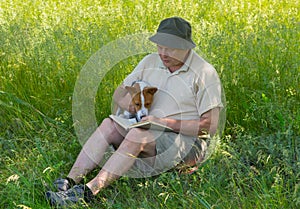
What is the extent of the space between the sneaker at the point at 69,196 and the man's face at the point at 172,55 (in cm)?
95

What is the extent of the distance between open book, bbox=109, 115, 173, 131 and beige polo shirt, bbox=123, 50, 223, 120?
0.50 feet

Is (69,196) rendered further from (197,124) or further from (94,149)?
(197,124)

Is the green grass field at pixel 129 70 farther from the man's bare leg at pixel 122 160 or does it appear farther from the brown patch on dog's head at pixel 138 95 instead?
the brown patch on dog's head at pixel 138 95

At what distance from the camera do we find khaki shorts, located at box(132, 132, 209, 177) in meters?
3.55

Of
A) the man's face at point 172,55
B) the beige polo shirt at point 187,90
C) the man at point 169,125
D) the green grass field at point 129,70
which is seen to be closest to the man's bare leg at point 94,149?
the man at point 169,125

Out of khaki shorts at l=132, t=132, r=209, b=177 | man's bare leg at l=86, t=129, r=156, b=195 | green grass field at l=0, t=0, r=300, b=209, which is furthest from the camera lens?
khaki shorts at l=132, t=132, r=209, b=177

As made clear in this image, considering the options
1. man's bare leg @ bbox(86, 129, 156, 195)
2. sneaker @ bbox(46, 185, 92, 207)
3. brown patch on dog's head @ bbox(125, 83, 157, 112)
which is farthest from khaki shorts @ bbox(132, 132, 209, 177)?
sneaker @ bbox(46, 185, 92, 207)

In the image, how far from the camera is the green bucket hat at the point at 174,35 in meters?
3.58

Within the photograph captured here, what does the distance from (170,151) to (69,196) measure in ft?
2.19

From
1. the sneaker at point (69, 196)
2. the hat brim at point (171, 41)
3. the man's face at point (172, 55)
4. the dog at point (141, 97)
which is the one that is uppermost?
the hat brim at point (171, 41)

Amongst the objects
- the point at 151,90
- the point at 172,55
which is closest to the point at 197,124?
the point at 151,90

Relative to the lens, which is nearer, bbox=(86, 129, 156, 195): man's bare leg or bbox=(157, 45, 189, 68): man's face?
bbox=(86, 129, 156, 195): man's bare leg

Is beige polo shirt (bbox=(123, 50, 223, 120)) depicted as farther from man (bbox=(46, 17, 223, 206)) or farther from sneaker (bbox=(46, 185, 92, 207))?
sneaker (bbox=(46, 185, 92, 207))

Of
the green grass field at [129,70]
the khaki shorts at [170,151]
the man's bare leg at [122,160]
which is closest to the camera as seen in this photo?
the green grass field at [129,70]
